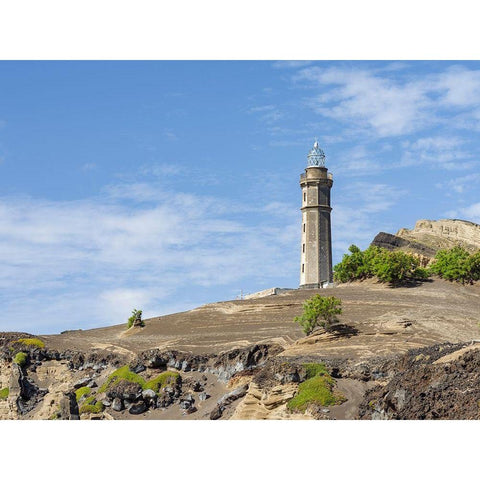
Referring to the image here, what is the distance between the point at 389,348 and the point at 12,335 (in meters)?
38.6

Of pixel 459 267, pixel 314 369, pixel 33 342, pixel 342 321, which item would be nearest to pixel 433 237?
pixel 459 267

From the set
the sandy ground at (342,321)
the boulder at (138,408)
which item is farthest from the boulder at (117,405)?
the sandy ground at (342,321)

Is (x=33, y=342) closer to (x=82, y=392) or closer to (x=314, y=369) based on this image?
(x=82, y=392)

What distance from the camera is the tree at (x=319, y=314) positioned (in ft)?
218

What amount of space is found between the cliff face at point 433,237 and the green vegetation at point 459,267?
17.4 metres

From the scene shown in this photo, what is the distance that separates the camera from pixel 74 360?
74.7m

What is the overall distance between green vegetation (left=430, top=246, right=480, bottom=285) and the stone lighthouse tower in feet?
57.6

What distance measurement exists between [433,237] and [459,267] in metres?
27.8

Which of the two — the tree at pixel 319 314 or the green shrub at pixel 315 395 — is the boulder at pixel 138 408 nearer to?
the green shrub at pixel 315 395

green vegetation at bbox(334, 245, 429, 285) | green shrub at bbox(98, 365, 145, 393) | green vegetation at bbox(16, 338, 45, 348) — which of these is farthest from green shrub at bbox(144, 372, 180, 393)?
green vegetation at bbox(334, 245, 429, 285)

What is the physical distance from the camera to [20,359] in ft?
246

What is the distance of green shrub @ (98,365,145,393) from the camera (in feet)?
207

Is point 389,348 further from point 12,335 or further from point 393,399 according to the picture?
point 12,335

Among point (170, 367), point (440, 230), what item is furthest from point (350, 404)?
point (440, 230)
